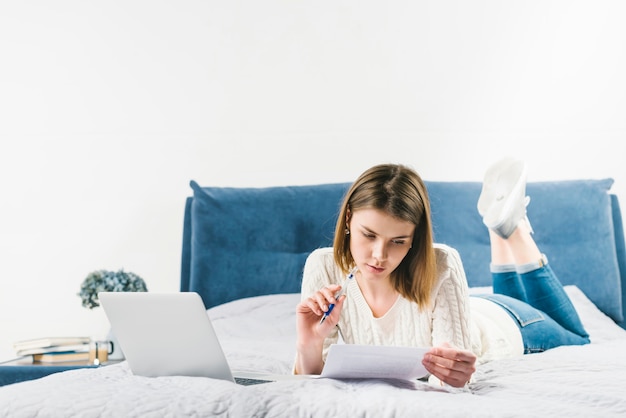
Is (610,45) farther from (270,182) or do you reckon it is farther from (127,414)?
(127,414)

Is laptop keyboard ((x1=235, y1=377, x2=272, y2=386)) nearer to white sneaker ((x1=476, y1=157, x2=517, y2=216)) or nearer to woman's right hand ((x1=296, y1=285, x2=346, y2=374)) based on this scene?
woman's right hand ((x1=296, y1=285, x2=346, y2=374))

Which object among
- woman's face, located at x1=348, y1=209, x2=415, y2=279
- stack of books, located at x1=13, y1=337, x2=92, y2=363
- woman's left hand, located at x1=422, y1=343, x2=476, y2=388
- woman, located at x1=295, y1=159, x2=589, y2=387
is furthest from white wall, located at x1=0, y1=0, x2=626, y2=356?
woman's left hand, located at x1=422, y1=343, x2=476, y2=388

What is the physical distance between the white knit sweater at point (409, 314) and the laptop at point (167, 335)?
378 mm

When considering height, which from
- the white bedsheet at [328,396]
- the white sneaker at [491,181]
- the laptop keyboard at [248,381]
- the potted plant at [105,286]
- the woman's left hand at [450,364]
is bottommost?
the potted plant at [105,286]

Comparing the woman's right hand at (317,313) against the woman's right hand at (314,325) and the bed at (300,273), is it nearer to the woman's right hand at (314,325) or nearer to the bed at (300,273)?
the woman's right hand at (314,325)

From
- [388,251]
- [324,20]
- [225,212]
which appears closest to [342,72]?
[324,20]

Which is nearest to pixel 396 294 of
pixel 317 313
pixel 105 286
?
pixel 317 313

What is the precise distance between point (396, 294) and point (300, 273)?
1.04m

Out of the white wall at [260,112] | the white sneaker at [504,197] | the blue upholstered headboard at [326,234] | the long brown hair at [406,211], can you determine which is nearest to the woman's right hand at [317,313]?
the long brown hair at [406,211]

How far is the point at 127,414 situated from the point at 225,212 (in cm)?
176

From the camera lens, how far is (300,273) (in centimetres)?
290

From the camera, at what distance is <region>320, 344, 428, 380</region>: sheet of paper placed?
52.4 inches

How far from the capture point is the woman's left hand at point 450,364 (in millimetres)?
1382

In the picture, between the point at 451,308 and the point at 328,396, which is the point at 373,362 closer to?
the point at 328,396
